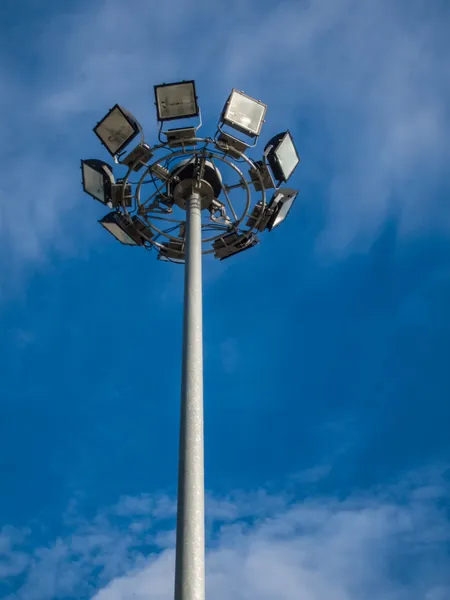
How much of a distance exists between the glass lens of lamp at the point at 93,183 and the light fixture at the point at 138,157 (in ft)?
2.09

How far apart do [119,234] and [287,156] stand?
12.2 ft

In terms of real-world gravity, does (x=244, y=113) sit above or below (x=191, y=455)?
above

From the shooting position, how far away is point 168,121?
38.0ft

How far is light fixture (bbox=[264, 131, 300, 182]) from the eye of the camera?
12.5 meters

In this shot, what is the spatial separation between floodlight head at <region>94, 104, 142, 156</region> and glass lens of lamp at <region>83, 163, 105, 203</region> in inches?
→ 26.0

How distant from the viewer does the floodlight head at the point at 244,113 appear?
12.0m

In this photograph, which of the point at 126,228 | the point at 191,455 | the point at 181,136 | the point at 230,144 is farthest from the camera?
the point at 126,228

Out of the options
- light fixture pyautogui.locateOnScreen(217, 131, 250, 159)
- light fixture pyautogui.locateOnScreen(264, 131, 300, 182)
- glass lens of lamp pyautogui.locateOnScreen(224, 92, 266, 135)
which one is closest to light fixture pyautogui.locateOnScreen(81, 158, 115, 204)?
light fixture pyautogui.locateOnScreen(217, 131, 250, 159)

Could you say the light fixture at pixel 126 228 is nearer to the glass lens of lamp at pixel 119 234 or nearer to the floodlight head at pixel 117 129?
the glass lens of lamp at pixel 119 234

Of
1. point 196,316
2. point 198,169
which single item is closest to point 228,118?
point 198,169

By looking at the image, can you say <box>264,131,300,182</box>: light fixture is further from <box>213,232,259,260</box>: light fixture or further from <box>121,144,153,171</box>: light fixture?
<box>121,144,153,171</box>: light fixture

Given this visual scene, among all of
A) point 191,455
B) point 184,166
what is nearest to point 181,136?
point 184,166

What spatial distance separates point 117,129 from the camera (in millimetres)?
12031

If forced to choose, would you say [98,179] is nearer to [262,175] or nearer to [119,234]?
[119,234]
